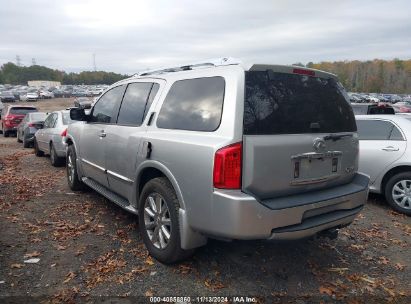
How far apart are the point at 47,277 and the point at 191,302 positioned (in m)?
1.50

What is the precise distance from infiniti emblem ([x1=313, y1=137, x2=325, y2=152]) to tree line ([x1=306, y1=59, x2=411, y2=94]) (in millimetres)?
121868

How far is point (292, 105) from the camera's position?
3428 mm

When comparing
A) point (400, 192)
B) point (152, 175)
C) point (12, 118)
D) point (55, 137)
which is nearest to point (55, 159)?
point (55, 137)

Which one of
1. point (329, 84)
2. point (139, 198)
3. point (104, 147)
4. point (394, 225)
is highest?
point (329, 84)

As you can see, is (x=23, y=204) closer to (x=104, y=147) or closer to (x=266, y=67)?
→ (x=104, y=147)

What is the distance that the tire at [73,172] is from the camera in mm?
6426

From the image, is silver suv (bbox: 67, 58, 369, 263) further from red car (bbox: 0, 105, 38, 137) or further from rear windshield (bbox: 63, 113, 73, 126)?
red car (bbox: 0, 105, 38, 137)

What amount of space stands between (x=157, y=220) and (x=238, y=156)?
1.34 metres

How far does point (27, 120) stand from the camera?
15.3 m

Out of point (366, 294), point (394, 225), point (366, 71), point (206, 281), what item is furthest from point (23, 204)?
point (366, 71)

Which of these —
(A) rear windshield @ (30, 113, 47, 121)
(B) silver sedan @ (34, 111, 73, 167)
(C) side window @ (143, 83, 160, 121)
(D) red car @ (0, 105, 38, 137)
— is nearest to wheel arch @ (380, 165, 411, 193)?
(C) side window @ (143, 83, 160, 121)

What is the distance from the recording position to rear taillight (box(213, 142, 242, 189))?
3.03 metres

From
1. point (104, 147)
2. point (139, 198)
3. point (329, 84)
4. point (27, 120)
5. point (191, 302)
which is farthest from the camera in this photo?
point (27, 120)

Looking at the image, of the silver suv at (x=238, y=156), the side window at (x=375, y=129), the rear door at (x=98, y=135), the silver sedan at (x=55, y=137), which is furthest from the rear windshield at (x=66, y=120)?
the side window at (x=375, y=129)
